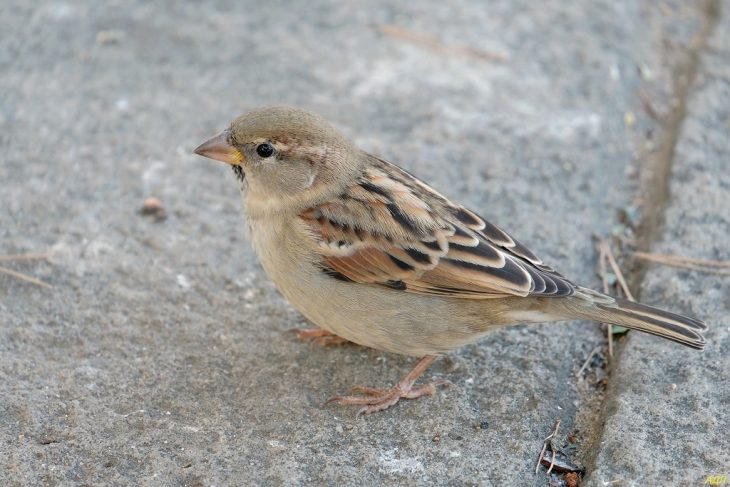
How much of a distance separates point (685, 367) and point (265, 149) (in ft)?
6.05

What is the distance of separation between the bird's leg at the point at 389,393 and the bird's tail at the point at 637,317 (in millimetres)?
604

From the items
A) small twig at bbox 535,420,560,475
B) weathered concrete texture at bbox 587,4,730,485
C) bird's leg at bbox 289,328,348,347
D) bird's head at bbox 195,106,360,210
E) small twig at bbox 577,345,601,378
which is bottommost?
bird's leg at bbox 289,328,348,347

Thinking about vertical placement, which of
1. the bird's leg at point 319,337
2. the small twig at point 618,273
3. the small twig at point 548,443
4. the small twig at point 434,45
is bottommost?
the bird's leg at point 319,337

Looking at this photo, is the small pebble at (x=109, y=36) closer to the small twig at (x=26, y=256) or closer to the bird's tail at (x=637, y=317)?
the small twig at (x=26, y=256)

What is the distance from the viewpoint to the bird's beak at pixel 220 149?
3.77 meters

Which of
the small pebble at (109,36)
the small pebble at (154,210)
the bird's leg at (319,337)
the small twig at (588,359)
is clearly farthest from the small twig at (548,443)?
the small pebble at (109,36)

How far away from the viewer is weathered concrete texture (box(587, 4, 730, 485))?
10.2 feet

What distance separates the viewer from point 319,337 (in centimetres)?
387

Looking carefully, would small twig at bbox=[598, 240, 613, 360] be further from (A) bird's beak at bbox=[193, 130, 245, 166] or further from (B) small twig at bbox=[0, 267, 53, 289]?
→ (B) small twig at bbox=[0, 267, 53, 289]

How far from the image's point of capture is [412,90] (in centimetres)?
517

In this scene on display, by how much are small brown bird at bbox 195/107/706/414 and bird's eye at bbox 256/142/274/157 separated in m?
0.02

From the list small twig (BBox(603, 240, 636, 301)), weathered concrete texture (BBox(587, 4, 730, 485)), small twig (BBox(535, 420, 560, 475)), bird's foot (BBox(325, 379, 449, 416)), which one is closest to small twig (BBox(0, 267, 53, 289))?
bird's foot (BBox(325, 379, 449, 416))

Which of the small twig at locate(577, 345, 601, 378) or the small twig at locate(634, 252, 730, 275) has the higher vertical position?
the small twig at locate(634, 252, 730, 275)

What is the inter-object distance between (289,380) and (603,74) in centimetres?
267
